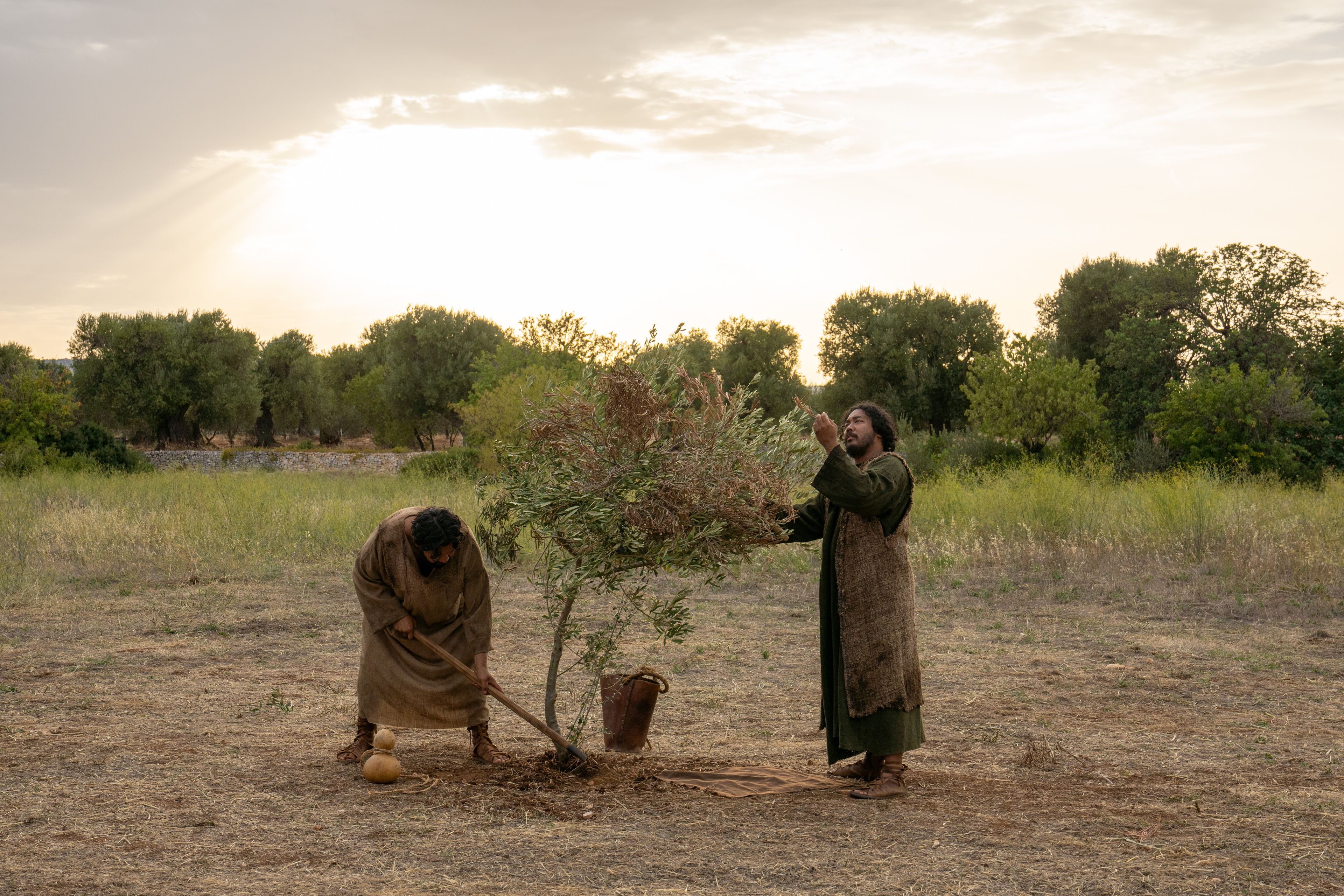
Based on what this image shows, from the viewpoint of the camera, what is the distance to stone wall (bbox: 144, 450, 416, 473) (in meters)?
28.2

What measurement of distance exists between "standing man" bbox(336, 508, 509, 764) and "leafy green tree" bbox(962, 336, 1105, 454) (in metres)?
22.7

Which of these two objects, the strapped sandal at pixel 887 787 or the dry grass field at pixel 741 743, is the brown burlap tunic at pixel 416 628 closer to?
the dry grass field at pixel 741 743

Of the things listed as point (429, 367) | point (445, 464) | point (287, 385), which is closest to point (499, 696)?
point (445, 464)

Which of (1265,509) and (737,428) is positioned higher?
(737,428)

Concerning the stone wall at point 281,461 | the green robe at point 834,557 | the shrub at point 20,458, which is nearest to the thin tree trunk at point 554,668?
the green robe at point 834,557

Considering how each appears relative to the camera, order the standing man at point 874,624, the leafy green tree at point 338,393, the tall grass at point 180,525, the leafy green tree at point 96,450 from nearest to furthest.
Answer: the standing man at point 874,624 < the tall grass at point 180,525 < the leafy green tree at point 96,450 < the leafy green tree at point 338,393

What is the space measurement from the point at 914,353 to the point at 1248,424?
14.8 metres

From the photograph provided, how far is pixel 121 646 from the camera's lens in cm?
839

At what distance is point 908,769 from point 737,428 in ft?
6.50

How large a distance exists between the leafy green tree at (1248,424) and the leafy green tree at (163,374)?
31778 millimetres

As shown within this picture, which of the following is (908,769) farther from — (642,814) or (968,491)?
(968,491)

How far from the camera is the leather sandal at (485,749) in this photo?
17.1 ft

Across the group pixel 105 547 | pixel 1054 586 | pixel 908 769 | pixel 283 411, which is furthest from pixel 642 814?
pixel 283 411

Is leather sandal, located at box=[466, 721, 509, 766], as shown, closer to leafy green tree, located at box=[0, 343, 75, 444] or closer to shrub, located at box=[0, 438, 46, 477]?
shrub, located at box=[0, 438, 46, 477]
